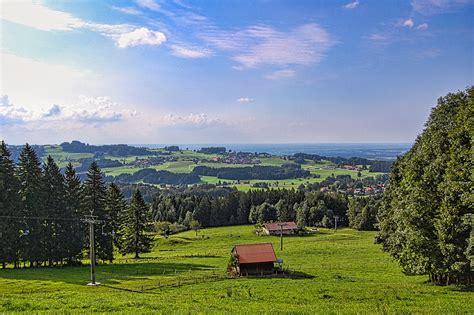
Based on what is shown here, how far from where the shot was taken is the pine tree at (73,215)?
174ft

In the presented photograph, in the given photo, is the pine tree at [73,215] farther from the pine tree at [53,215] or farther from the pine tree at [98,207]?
the pine tree at [98,207]

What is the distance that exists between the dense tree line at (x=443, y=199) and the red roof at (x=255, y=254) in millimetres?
16421

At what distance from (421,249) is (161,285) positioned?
70.6ft

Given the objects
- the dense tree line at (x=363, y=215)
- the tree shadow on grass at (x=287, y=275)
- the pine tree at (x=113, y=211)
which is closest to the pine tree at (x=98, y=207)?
the pine tree at (x=113, y=211)

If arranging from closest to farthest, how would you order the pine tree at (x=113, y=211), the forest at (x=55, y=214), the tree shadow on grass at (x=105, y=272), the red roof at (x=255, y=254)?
the tree shadow on grass at (x=105, y=272) < the red roof at (x=255, y=254) < the forest at (x=55, y=214) < the pine tree at (x=113, y=211)

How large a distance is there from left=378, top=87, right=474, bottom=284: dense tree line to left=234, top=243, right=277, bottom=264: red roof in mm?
16421

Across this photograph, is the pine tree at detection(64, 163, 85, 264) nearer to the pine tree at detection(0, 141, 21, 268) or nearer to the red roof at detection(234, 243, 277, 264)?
the pine tree at detection(0, 141, 21, 268)

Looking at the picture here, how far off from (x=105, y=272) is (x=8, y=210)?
1423 cm

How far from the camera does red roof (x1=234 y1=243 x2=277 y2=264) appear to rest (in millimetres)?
45438

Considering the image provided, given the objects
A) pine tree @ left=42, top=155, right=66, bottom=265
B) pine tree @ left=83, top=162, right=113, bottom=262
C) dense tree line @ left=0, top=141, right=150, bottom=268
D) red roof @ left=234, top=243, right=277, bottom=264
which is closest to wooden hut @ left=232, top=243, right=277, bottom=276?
red roof @ left=234, top=243, right=277, bottom=264

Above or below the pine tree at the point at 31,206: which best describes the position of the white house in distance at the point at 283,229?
below

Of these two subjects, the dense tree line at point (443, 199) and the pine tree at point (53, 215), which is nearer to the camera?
the dense tree line at point (443, 199)

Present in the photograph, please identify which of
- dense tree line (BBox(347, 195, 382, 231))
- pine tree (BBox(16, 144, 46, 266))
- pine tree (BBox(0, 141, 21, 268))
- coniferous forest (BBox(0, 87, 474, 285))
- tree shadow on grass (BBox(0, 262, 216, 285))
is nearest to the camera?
coniferous forest (BBox(0, 87, 474, 285))

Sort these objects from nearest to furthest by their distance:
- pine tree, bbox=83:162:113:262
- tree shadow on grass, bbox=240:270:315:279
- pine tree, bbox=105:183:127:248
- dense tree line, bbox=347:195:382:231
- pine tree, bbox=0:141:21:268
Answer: tree shadow on grass, bbox=240:270:315:279 → pine tree, bbox=0:141:21:268 → pine tree, bbox=83:162:113:262 → pine tree, bbox=105:183:127:248 → dense tree line, bbox=347:195:382:231
